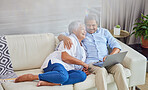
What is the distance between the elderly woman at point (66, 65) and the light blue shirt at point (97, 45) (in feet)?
0.29

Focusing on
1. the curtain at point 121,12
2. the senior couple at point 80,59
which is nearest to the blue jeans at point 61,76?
the senior couple at point 80,59

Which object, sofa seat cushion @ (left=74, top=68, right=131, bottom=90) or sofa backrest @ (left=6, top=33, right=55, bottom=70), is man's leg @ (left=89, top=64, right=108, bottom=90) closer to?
sofa seat cushion @ (left=74, top=68, right=131, bottom=90)

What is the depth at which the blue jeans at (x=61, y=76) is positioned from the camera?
209cm

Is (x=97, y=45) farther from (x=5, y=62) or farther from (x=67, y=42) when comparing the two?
(x=5, y=62)

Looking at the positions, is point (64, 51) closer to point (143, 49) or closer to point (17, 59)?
point (17, 59)

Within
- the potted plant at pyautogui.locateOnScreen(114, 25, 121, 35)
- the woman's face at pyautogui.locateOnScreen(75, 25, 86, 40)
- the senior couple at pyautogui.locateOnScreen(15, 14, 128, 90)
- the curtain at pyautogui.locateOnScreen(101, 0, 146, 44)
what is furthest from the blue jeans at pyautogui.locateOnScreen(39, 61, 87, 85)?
the curtain at pyautogui.locateOnScreen(101, 0, 146, 44)

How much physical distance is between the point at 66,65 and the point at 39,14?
0.77 meters

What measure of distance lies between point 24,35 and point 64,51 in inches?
20.7

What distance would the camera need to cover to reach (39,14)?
2730mm

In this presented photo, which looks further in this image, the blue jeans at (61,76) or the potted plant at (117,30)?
the potted plant at (117,30)

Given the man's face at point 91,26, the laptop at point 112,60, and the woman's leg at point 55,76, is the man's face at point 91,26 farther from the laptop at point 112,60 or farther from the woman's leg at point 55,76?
the woman's leg at point 55,76

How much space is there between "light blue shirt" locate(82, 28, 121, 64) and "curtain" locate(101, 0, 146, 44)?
0.70m

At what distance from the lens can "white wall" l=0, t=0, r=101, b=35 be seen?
2.60 metres

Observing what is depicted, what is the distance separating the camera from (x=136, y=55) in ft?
8.19
